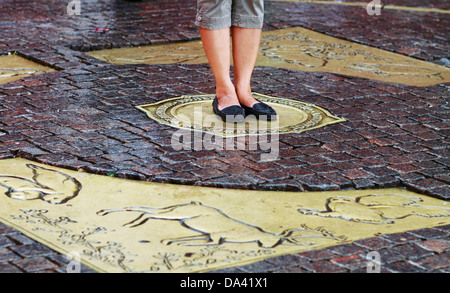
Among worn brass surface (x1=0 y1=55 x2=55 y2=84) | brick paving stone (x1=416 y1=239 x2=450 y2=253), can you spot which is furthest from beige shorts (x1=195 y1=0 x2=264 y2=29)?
brick paving stone (x1=416 y1=239 x2=450 y2=253)

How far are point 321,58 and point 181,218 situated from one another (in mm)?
3324

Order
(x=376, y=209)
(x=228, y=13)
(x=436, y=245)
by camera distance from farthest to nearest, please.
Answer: (x=228, y=13) → (x=376, y=209) → (x=436, y=245)

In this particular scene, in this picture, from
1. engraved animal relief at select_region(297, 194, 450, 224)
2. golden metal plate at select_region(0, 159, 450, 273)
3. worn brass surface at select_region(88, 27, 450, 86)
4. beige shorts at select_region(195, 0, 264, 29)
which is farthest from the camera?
worn brass surface at select_region(88, 27, 450, 86)

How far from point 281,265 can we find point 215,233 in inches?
15.7

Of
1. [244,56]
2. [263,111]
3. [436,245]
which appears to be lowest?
[436,245]

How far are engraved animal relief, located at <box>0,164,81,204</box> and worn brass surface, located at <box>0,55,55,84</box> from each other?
1862 mm

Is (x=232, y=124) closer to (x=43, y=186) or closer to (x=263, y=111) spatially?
(x=263, y=111)

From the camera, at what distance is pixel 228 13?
4629 millimetres

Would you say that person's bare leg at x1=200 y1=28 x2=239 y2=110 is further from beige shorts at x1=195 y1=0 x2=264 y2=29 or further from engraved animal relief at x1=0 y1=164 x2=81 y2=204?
engraved animal relief at x1=0 y1=164 x2=81 y2=204

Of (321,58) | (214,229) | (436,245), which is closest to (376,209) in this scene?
(436,245)

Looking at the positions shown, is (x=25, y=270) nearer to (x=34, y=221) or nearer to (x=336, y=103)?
(x=34, y=221)

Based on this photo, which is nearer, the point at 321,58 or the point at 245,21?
the point at 245,21

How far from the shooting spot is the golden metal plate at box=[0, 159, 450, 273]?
3.07 meters

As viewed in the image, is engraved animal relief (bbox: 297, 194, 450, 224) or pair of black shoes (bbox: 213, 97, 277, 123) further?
pair of black shoes (bbox: 213, 97, 277, 123)
